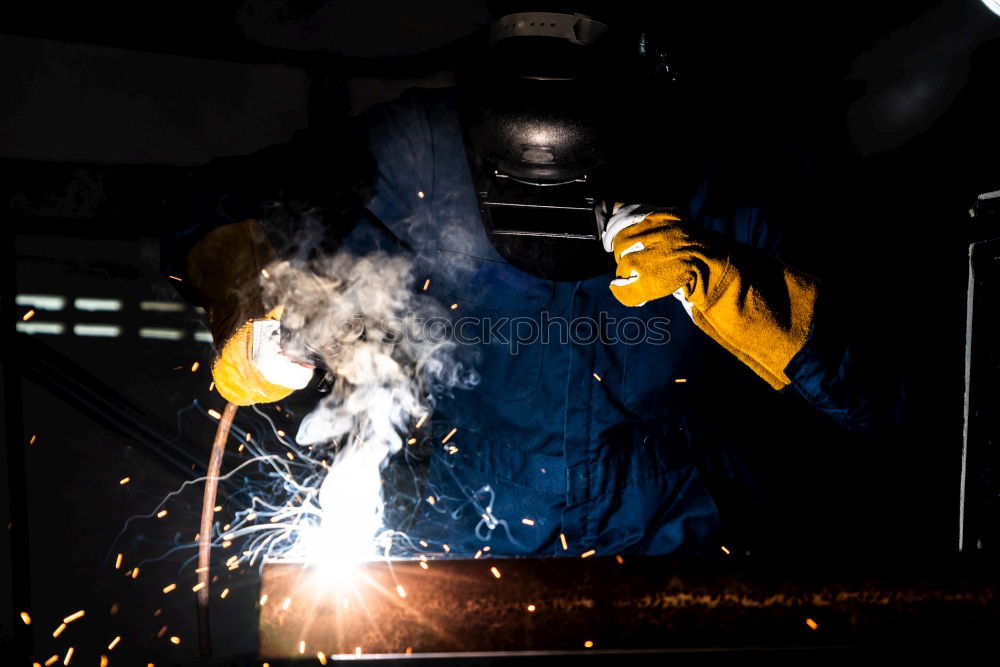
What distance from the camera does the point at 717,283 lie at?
155 centimetres

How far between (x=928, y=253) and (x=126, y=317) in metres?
3.13

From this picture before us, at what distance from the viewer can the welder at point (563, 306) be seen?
1527 mm

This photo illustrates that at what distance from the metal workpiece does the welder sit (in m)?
0.75

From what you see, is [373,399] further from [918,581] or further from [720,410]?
[918,581]

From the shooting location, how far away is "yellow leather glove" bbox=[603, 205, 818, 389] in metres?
1.54

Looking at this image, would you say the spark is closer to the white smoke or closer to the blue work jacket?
the white smoke

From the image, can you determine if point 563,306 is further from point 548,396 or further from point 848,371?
point 848,371

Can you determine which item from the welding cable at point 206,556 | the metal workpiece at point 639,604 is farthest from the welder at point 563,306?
the metal workpiece at point 639,604

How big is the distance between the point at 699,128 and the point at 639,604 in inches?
63.0

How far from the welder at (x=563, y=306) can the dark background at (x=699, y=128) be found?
1.06ft

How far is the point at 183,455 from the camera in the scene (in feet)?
7.13

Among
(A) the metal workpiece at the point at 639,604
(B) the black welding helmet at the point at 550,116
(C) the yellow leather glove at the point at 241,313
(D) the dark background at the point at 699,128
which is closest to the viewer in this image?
(A) the metal workpiece at the point at 639,604

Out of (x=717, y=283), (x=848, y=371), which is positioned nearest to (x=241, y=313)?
(x=717, y=283)

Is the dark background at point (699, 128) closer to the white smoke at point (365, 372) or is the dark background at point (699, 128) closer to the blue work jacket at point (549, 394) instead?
the blue work jacket at point (549, 394)
